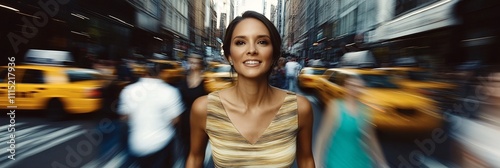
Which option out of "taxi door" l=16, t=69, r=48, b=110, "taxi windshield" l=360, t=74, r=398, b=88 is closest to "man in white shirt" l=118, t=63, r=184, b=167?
"taxi door" l=16, t=69, r=48, b=110

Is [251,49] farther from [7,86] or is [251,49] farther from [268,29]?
[7,86]

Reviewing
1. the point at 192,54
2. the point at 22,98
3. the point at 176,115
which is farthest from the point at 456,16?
the point at 22,98

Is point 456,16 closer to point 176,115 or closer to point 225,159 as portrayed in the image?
point 225,159

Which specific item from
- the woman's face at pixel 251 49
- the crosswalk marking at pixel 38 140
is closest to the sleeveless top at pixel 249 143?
the woman's face at pixel 251 49

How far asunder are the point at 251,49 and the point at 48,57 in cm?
64

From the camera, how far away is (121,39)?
1059 millimetres

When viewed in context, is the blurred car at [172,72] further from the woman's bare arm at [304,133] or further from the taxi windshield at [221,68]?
the woman's bare arm at [304,133]

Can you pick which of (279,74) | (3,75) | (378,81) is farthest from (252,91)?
(3,75)

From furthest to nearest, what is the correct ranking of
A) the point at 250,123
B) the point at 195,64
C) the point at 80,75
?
the point at 195,64 → the point at 80,75 → the point at 250,123

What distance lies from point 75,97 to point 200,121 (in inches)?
18.0

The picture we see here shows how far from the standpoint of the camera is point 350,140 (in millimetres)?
1148

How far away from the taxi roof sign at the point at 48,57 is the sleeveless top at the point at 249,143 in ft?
1.55

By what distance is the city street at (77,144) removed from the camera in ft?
3.45

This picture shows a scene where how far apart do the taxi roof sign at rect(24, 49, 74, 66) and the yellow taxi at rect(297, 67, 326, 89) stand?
26.2 inches
